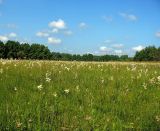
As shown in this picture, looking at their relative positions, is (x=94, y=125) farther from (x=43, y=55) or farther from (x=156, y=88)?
(x=43, y=55)

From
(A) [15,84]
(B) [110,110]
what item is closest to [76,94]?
(B) [110,110]

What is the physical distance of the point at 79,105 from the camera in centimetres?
707

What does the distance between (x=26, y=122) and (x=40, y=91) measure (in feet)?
8.61

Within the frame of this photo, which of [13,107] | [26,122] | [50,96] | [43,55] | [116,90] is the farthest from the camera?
[43,55]

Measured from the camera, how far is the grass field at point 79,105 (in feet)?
18.7

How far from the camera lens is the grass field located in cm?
570

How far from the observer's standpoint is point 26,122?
220 inches

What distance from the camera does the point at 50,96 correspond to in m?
7.62

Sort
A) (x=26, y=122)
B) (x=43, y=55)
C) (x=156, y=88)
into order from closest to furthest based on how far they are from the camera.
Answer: (x=26, y=122) → (x=156, y=88) → (x=43, y=55)

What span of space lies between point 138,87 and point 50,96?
297 cm

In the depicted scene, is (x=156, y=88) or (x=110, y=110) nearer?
(x=110, y=110)

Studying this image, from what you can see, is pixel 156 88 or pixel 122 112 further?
pixel 156 88

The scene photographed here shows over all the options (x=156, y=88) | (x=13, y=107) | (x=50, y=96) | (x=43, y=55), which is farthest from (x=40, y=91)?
(x=43, y=55)

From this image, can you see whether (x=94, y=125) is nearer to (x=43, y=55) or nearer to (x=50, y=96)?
(x=50, y=96)
